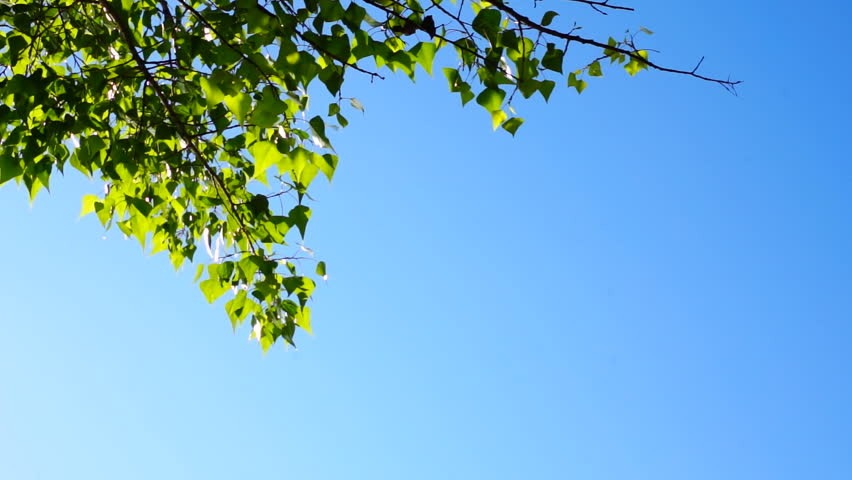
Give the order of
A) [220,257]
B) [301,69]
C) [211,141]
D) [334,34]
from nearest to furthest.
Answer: [301,69] < [334,34] < [220,257] < [211,141]

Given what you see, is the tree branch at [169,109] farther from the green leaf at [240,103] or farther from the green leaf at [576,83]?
the green leaf at [576,83]

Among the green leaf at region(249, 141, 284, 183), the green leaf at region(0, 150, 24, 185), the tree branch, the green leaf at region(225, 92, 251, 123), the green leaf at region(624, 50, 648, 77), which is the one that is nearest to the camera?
the green leaf at region(225, 92, 251, 123)

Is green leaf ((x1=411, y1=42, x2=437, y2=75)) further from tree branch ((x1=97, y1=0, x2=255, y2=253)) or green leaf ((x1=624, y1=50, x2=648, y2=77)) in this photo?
tree branch ((x1=97, y1=0, x2=255, y2=253))

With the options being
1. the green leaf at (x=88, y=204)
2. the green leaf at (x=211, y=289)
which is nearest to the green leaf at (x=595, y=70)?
the green leaf at (x=211, y=289)

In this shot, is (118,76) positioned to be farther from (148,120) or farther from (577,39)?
(577,39)

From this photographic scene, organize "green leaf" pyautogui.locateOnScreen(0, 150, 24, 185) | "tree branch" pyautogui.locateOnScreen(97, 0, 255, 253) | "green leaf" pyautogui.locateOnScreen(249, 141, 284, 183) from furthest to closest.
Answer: "tree branch" pyautogui.locateOnScreen(97, 0, 255, 253) < "green leaf" pyautogui.locateOnScreen(0, 150, 24, 185) < "green leaf" pyautogui.locateOnScreen(249, 141, 284, 183)

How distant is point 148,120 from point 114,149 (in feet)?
1.09

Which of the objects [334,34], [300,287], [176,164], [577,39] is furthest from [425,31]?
[176,164]

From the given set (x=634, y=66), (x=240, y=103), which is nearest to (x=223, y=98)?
(x=240, y=103)

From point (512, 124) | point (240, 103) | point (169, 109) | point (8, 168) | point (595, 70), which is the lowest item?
point (240, 103)

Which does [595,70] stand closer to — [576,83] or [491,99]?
[576,83]

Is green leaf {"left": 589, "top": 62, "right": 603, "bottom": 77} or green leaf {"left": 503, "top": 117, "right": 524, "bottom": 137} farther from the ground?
green leaf {"left": 589, "top": 62, "right": 603, "bottom": 77}

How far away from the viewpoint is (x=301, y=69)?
2.65 metres

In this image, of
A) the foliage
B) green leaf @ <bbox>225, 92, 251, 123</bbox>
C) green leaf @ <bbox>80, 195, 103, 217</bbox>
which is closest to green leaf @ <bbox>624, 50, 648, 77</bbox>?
the foliage
